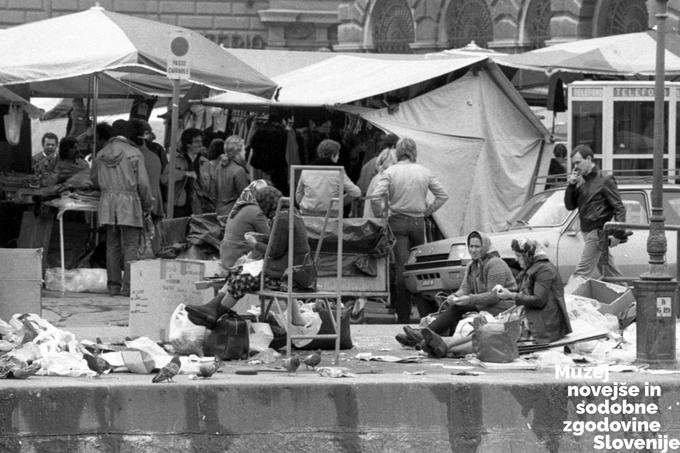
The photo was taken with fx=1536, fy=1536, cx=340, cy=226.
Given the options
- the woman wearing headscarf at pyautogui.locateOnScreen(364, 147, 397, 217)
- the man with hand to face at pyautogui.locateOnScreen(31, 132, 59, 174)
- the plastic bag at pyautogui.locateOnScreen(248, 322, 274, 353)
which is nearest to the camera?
the plastic bag at pyautogui.locateOnScreen(248, 322, 274, 353)

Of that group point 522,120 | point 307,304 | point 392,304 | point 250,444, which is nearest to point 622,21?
point 522,120

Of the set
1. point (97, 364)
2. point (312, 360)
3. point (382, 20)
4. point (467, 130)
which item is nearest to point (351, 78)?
point (467, 130)

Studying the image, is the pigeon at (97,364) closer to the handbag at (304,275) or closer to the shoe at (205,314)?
the shoe at (205,314)

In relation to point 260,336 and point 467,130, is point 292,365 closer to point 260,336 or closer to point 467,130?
point 260,336

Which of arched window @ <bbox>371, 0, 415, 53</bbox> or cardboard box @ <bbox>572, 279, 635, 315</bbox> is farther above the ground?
arched window @ <bbox>371, 0, 415, 53</bbox>

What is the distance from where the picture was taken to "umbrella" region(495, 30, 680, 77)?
17781 millimetres

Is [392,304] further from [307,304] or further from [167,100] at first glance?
[167,100]

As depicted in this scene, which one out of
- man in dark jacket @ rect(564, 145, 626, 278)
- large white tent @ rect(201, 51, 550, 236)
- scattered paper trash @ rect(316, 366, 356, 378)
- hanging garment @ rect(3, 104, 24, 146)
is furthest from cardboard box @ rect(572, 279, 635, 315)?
hanging garment @ rect(3, 104, 24, 146)

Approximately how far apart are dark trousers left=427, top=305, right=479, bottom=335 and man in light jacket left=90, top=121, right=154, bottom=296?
15.1ft

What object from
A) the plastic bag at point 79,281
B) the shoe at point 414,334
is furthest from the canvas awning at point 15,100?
the shoe at point 414,334

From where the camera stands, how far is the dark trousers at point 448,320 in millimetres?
11492

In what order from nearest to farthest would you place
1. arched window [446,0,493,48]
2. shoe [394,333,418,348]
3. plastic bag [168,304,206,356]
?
plastic bag [168,304,206,356]
shoe [394,333,418,348]
arched window [446,0,493,48]

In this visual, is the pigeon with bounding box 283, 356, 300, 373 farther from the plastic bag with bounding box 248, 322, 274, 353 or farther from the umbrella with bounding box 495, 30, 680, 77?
the umbrella with bounding box 495, 30, 680, 77

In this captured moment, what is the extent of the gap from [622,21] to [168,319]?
19.6 meters
